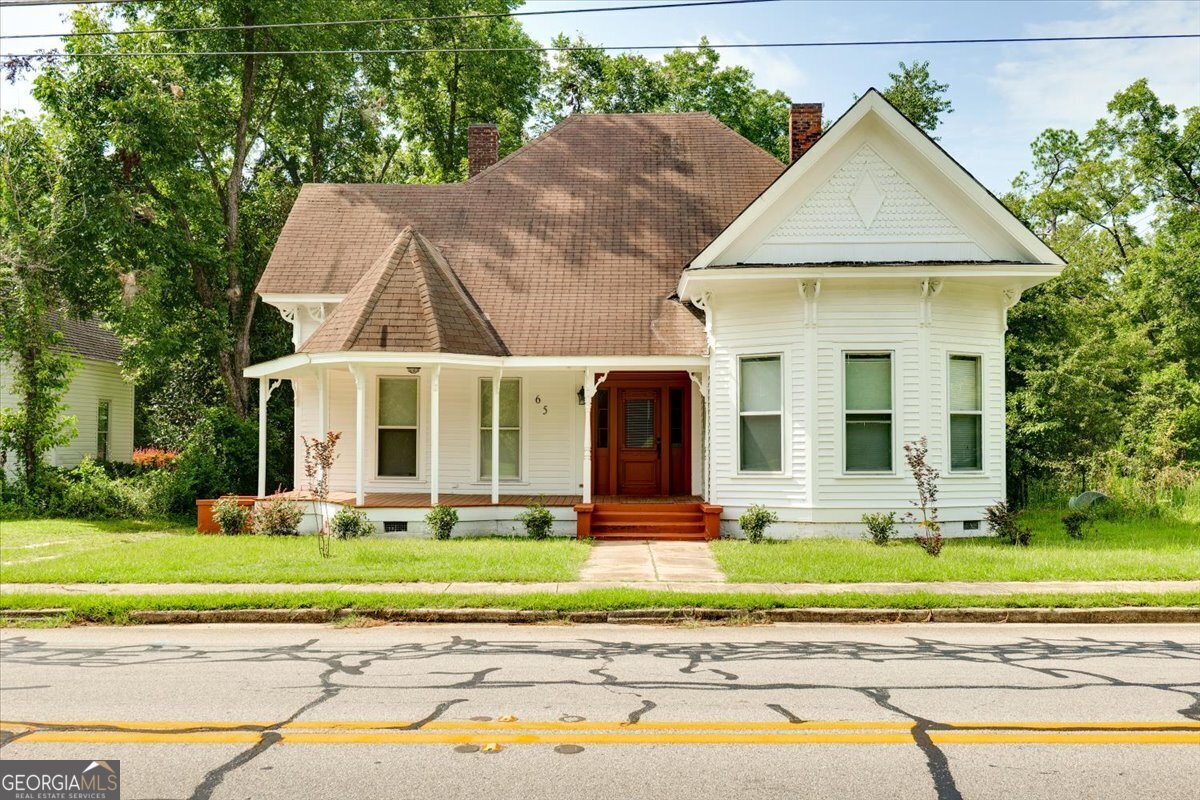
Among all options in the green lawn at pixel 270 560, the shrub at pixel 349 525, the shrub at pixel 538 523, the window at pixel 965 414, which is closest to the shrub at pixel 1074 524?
the window at pixel 965 414

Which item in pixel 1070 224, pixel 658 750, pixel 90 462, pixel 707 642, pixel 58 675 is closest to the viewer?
pixel 658 750

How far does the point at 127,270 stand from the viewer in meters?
22.5

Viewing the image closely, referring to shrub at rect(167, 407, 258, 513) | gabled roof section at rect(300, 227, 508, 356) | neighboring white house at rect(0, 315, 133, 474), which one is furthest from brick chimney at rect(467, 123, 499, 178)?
A: neighboring white house at rect(0, 315, 133, 474)

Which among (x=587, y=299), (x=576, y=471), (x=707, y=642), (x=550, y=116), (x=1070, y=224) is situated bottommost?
(x=707, y=642)

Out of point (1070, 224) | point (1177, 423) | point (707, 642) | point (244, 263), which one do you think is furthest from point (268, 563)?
point (1070, 224)

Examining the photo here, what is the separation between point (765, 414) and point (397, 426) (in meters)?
7.43

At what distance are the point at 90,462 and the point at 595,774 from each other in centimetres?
2108

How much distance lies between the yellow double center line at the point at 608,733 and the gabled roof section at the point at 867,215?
11.1m

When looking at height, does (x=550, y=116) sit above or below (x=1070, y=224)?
above

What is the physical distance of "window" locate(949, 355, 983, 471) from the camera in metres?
16.2

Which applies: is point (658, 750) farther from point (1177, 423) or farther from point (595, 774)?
point (1177, 423)

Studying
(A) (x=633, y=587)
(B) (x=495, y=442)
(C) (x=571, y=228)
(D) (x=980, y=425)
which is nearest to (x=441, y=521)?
(B) (x=495, y=442)

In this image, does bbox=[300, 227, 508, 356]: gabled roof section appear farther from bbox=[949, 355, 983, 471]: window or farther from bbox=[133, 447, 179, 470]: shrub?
bbox=[133, 447, 179, 470]: shrub

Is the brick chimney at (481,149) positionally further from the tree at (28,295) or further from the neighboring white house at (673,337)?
the tree at (28,295)
